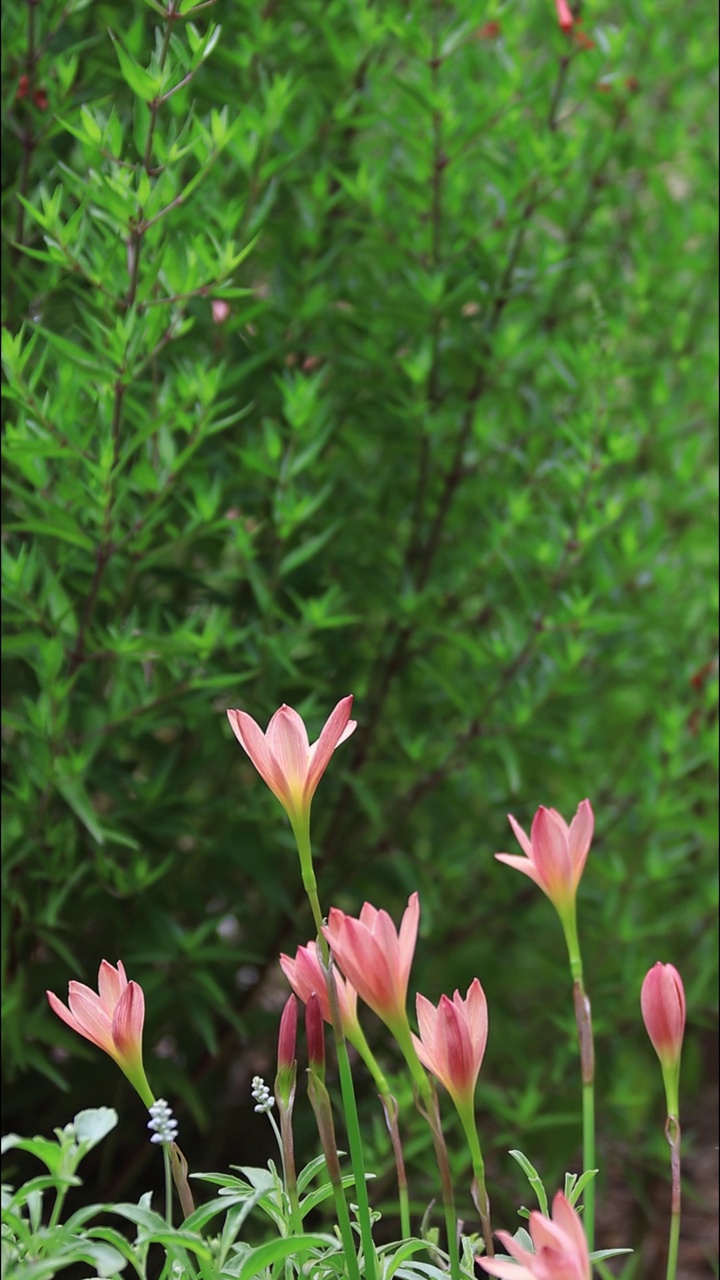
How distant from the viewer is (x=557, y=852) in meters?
0.70

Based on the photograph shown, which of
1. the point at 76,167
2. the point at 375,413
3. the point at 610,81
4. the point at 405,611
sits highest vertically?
the point at 610,81

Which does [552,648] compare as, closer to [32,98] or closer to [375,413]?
[375,413]

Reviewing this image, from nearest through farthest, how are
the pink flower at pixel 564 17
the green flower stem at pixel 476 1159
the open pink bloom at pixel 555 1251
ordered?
the open pink bloom at pixel 555 1251 < the green flower stem at pixel 476 1159 < the pink flower at pixel 564 17

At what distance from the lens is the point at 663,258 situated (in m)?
1.75

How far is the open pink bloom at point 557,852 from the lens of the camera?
694 millimetres

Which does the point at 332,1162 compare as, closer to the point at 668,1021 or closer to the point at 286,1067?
the point at 286,1067

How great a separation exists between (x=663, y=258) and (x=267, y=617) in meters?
0.80

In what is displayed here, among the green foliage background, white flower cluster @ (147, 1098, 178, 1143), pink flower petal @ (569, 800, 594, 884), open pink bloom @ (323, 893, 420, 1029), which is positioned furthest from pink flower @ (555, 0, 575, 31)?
white flower cluster @ (147, 1098, 178, 1143)

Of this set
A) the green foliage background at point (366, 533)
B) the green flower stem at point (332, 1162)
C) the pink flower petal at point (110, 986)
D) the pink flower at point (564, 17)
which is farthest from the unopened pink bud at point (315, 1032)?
the pink flower at point (564, 17)

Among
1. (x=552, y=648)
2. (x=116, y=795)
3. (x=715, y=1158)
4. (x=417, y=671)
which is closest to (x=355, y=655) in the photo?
(x=417, y=671)

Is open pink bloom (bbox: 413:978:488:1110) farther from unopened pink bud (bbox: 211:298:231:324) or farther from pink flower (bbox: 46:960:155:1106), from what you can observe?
unopened pink bud (bbox: 211:298:231:324)

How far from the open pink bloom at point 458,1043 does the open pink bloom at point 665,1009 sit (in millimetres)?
91

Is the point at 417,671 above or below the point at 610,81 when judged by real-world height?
below

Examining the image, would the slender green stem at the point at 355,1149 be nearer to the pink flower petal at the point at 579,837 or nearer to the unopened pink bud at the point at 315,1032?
the unopened pink bud at the point at 315,1032
